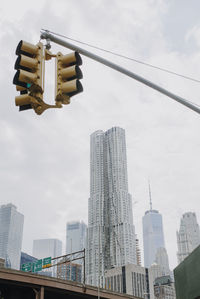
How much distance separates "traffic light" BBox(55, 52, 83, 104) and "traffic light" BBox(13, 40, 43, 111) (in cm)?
40


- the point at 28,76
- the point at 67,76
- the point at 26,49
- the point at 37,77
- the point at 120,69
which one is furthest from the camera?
the point at 120,69

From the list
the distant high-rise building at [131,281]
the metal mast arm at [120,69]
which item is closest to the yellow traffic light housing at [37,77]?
the metal mast arm at [120,69]

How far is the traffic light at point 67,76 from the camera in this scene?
24.9 feet

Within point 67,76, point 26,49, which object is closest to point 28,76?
point 26,49

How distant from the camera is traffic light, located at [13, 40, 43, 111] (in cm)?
732

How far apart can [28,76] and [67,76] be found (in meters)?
0.87

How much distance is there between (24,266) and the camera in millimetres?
58625

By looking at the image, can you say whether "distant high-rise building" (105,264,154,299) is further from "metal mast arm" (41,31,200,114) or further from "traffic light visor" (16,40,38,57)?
"traffic light visor" (16,40,38,57)

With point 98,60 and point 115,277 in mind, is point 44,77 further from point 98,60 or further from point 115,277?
point 115,277

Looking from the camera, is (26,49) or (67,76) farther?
(67,76)

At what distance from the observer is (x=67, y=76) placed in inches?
305

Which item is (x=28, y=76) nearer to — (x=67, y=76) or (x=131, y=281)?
(x=67, y=76)

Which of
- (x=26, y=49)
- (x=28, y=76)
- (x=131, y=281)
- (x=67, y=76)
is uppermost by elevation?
(x=131, y=281)

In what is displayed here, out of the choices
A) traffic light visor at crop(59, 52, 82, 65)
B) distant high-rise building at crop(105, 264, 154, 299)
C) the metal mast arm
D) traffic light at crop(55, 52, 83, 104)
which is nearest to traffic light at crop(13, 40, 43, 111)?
traffic light at crop(55, 52, 83, 104)
